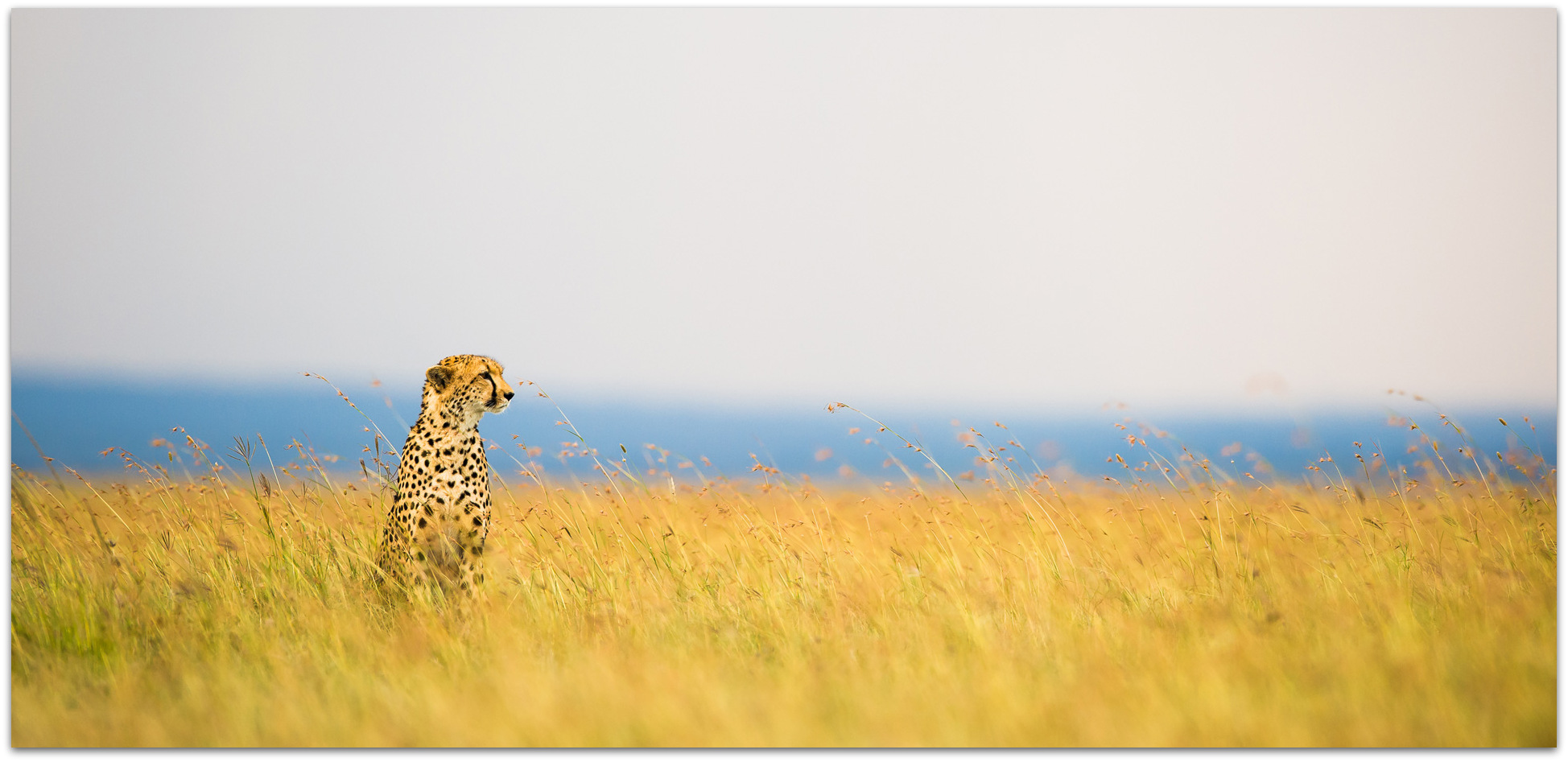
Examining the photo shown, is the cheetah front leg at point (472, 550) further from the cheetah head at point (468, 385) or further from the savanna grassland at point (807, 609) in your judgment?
the cheetah head at point (468, 385)

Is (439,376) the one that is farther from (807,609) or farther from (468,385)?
(807,609)

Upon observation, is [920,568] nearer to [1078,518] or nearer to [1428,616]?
[1078,518]

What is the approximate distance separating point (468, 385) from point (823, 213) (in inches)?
59.1

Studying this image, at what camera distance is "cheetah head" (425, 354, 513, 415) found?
327 cm

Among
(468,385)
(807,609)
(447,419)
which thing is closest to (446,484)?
(447,419)

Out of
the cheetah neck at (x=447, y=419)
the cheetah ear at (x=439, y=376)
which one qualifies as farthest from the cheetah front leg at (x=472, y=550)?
the cheetah ear at (x=439, y=376)

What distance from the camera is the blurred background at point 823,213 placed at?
138 inches

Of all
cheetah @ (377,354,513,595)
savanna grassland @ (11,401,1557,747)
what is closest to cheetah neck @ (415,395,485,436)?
cheetah @ (377,354,513,595)

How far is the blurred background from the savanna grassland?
6.4 inches

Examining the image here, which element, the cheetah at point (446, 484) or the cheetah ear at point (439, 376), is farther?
the cheetah ear at point (439, 376)

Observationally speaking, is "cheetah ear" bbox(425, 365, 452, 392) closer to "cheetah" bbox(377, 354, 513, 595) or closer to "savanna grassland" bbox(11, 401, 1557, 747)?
"cheetah" bbox(377, 354, 513, 595)

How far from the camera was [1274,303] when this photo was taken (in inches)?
144

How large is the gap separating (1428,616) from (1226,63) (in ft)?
6.79

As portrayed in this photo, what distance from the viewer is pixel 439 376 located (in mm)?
3303
